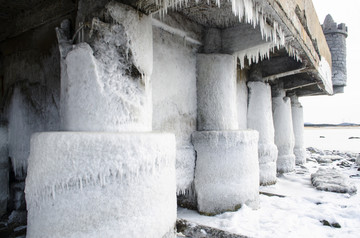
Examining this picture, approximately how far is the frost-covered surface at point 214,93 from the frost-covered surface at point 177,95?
0.30 ft

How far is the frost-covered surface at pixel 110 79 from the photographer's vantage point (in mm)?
1843

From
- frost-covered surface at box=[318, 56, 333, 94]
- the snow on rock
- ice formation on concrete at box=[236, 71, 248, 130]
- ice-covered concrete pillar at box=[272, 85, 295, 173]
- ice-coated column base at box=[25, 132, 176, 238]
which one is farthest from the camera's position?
ice-covered concrete pillar at box=[272, 85, 295, 173]

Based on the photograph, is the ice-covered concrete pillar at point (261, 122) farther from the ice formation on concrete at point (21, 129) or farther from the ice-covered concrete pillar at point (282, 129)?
the ice formation on concrete at point (21, 129)

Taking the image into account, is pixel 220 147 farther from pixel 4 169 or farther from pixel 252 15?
pixel 4 169

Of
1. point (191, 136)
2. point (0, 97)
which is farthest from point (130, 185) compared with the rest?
point (0, 97)

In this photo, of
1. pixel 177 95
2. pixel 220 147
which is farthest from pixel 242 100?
pixel 177 95

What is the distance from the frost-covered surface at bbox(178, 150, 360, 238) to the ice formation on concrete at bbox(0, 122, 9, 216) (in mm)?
1909

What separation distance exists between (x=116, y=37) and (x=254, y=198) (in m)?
2.53

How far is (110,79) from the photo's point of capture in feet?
6.24

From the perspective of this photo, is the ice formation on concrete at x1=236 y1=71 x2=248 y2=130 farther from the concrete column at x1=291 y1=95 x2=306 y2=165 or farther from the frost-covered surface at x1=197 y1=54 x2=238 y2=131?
the concrete column at x1=291 y1=95 x2=306 y2=165

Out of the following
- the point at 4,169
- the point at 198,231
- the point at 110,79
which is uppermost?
the point at 110,79

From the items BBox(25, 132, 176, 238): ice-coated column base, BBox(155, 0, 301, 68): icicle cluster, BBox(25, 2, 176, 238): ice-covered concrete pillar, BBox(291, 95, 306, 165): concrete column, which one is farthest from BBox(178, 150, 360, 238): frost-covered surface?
BBox(291, 95, 306, 165): concrete column

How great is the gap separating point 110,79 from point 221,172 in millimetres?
1789

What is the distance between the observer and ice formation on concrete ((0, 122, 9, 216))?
109 inches
